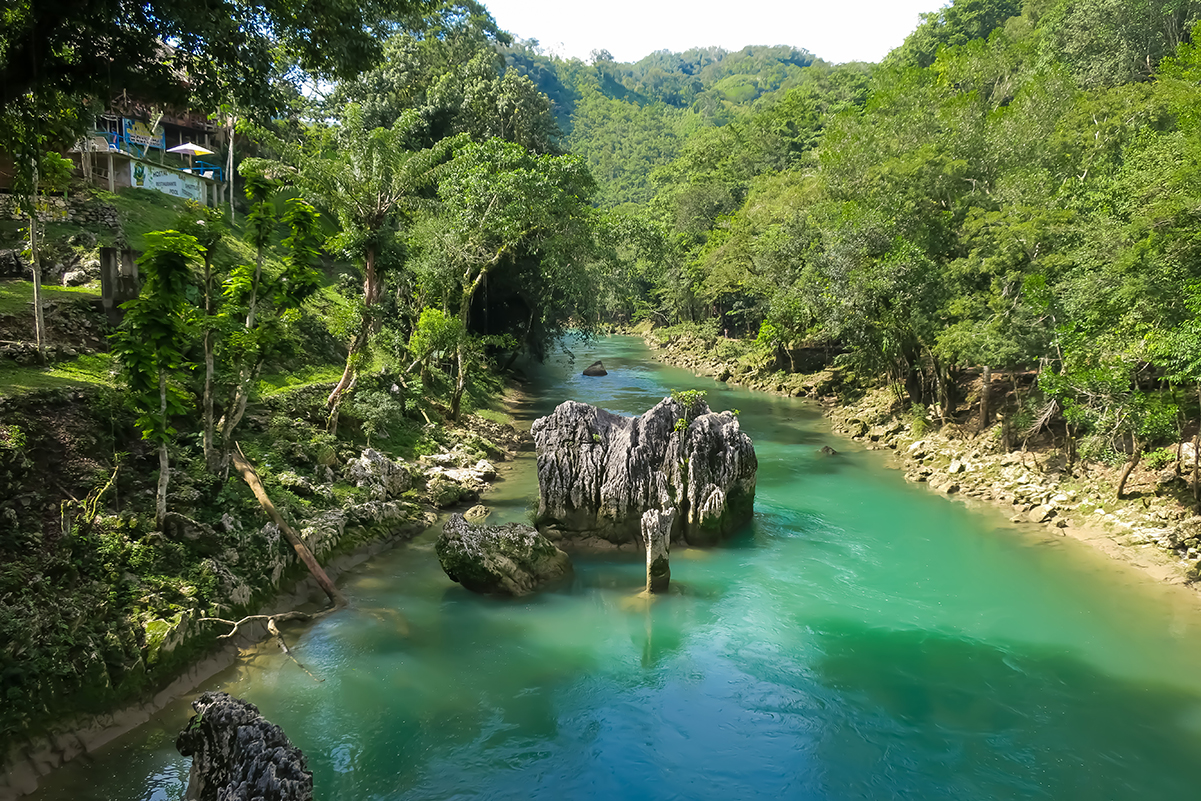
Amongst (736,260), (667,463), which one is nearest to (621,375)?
(736,260)

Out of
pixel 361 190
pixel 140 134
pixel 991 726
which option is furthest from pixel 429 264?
pixel 991 726

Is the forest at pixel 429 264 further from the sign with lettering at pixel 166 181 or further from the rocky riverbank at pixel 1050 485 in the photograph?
the sign with lettering at pixel 166 181

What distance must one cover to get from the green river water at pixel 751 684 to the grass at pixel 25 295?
922cm

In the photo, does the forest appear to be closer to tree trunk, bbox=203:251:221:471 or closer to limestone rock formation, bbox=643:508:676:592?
tree trunk, bbox=203:251:221:471

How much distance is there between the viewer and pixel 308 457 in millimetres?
18125

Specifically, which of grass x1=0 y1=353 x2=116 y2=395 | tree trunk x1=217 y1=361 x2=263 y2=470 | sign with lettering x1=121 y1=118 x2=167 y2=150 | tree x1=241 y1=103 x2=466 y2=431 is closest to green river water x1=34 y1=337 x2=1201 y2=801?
tree trunk x1=217 y1=361 x2=263 y2=470

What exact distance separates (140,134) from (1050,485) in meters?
39.0

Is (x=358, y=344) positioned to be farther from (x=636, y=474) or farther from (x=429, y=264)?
(x=636, y=474)

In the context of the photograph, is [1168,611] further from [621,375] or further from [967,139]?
[621,375]

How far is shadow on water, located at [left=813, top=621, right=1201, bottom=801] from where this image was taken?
10.5m

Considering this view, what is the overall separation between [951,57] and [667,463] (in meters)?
33.1

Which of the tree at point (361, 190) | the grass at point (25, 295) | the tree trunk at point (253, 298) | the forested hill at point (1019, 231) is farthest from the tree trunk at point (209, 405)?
the forested hill at point (1019, 231)

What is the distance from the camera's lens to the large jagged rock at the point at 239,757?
7594 mm

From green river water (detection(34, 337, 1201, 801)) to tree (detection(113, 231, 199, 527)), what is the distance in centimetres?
433
